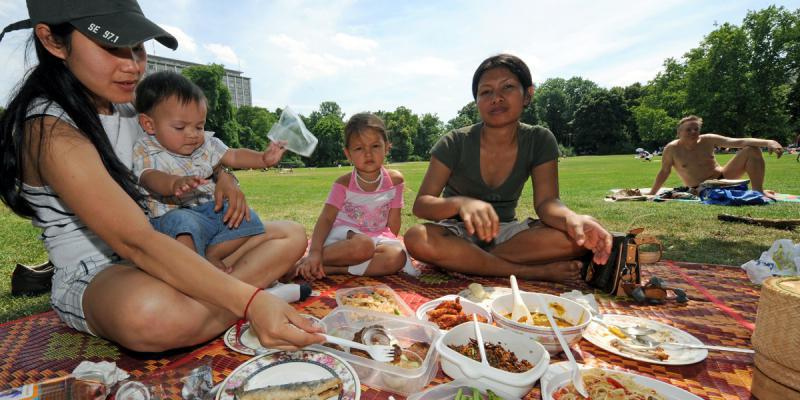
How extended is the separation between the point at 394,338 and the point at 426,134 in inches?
2621

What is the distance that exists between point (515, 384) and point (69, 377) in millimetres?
1593

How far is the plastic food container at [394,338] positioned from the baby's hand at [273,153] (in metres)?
1.25

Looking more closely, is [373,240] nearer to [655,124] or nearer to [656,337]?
[656,337]

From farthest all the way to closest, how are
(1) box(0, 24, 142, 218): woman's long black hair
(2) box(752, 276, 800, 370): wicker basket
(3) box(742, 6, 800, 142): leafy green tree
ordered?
(3) box(742, 6, 800, 142): leafy green tree → (1) box(0, 24, 142, 218): woman's long black hair → (2) box(752, 276, 800, 370): wicker basket

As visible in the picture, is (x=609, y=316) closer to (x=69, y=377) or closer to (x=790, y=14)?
(x=69, y=377)

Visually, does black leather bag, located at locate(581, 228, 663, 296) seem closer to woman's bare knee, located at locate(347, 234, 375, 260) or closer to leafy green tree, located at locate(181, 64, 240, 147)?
woman's bare knee, located at locate(347, 234, 375, 260)

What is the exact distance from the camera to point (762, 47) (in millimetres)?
32938

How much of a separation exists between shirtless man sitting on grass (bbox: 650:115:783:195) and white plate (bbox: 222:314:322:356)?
9943 mm

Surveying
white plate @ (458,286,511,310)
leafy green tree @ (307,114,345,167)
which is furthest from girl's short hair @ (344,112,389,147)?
leafy green tree @ (307,114,345,167)

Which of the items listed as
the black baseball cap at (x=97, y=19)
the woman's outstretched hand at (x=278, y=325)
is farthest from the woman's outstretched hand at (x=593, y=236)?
the black baseball cap at (x=97, y=19)

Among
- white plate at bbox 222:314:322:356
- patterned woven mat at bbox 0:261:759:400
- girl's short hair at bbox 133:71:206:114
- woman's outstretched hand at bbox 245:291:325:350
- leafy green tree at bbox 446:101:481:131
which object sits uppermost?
leafy green tree at bbox 446:101:481:131

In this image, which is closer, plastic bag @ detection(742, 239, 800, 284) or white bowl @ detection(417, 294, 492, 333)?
white bowl @ detection(417, 294, 492, 333)

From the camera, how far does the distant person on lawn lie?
2992 millimetres

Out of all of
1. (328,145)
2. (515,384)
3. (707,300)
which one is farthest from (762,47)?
(515,384)
